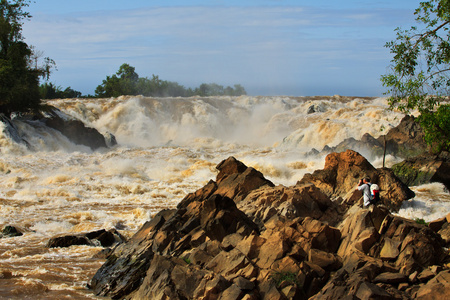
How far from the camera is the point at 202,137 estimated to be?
4516 cm

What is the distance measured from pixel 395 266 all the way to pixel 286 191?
449 cm

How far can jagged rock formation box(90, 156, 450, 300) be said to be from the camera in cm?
919

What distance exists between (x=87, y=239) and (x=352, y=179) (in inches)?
327

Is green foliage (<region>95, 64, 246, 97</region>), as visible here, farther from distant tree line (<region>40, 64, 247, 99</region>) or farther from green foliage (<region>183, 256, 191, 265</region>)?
green foliage (<region>183, 256, 191, 265</region>)

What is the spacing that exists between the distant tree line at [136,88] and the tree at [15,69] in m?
22.8

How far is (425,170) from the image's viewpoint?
22.2 metres

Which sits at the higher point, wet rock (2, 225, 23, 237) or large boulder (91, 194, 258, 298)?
large boulder (91, 194, 258, 298)

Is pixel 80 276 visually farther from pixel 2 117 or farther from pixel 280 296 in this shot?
pixel 2 117

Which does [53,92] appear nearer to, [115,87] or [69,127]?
[115,87]

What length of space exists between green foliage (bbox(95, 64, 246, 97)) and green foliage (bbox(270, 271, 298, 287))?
6127cm

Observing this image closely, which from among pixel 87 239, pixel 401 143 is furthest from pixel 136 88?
pixel 87 239

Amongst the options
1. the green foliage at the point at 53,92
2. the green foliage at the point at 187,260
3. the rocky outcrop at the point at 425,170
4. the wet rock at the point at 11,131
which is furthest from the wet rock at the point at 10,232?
the green foliage at the point at 53,92

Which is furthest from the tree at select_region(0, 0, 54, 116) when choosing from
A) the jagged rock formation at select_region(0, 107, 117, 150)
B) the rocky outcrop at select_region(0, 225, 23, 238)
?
the rocky outcrop at select_region(0, 225, 23, 238)

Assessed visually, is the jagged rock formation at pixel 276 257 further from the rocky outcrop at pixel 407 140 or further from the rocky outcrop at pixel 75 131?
the rocky outcrop at pixel 75 131
